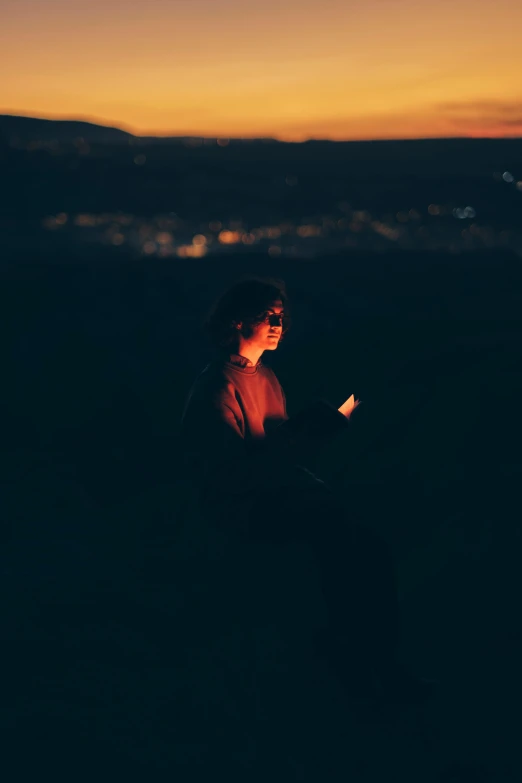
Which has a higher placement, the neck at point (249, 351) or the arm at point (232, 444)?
the neck at point (249, 351)

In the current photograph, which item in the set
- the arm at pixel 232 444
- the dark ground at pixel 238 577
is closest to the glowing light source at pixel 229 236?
the dark ground at pixel 238 577

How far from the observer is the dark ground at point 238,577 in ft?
10.2

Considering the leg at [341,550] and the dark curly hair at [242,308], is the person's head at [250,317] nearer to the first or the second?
the dark curly hair at [242,308]

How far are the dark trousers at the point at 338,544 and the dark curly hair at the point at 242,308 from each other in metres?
0.63

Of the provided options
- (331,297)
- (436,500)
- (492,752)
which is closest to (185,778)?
(492,752)

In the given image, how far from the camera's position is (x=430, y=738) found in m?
3.14

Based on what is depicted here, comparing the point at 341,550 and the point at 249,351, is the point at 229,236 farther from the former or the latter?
the point at 341,550

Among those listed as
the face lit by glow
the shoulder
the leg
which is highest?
the face lit by glow

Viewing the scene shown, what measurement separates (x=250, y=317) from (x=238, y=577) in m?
1.82

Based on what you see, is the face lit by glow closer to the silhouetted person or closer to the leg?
the silhouetted person

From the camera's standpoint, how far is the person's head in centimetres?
317

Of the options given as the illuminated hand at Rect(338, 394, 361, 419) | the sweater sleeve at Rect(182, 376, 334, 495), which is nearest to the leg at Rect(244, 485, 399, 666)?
the sweater sleeve at Rect(182, 376, 334, 495)

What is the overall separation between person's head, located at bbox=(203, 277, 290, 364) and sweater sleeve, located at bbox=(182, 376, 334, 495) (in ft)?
0.71

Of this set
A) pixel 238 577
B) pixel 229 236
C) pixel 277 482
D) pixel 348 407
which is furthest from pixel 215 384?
pixel 229 236
